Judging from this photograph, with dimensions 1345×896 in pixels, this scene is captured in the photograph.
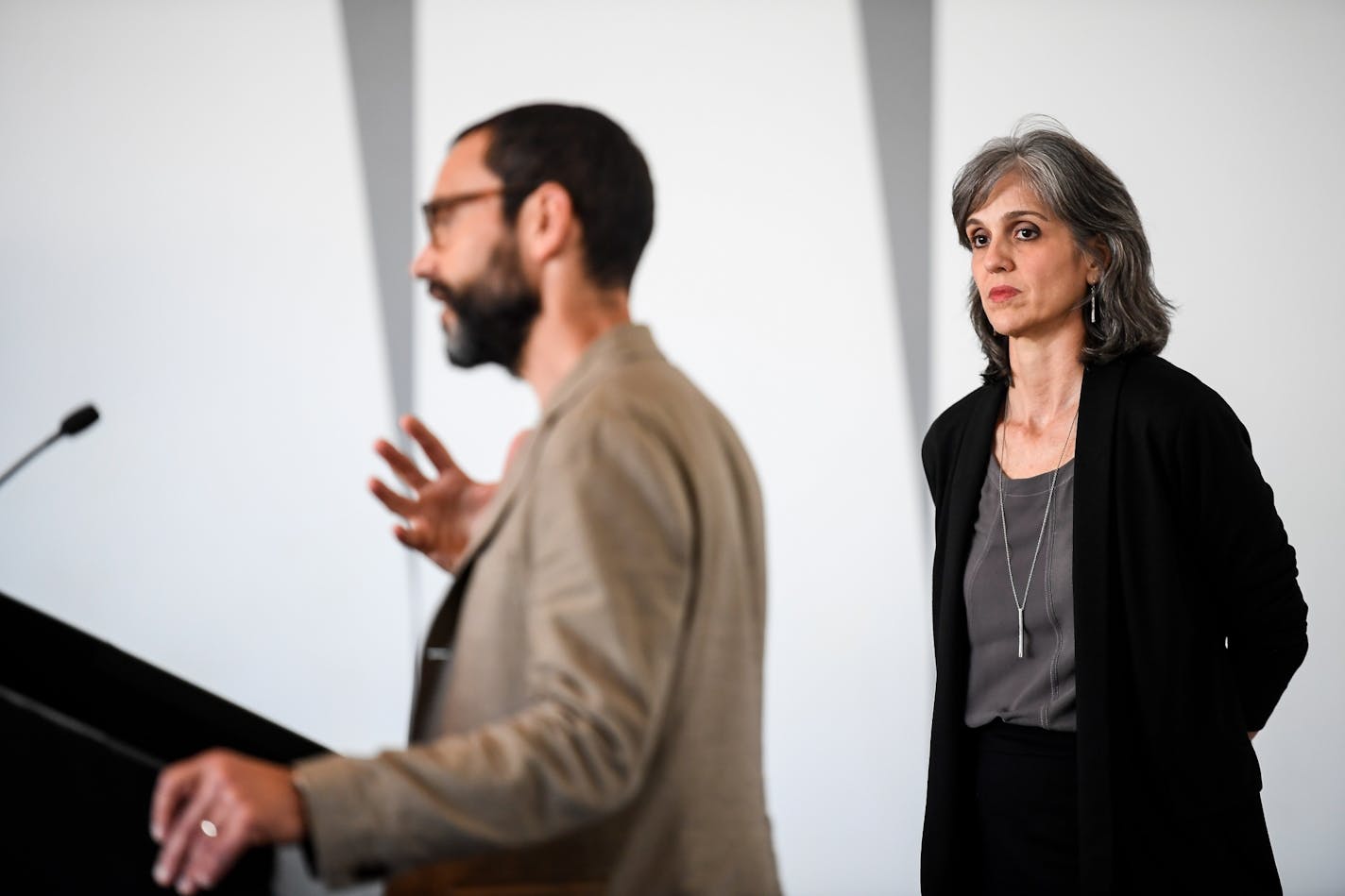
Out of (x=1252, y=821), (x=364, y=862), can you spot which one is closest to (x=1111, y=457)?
(x=1252, y=821)

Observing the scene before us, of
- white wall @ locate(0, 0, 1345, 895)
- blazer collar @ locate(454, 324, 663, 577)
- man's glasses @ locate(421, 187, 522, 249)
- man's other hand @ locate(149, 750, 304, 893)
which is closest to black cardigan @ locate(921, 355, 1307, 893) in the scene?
blazer collar @ locate(454, 324, 663, 577)

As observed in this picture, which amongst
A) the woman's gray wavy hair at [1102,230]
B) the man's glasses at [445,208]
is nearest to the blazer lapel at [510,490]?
the man's glasses at [445,208]

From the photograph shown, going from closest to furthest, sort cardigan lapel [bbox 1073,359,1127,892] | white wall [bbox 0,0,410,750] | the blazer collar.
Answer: the blazer collar
cardigan lapel [bbox 1073,359,1127,892]
white wall [bbox 0,0,410,750]

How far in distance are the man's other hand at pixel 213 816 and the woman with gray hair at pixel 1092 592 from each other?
1.12 metres

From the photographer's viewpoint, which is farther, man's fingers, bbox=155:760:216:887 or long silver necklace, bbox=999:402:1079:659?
long silver necklace, bbox=999:402:1079:659

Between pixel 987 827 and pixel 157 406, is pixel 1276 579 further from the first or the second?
pixel 157 406

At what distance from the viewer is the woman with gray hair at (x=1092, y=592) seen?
165 cm

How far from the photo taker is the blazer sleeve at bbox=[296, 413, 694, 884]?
0.83 metres

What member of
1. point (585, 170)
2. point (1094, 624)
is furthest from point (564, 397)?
point (1094, 624)

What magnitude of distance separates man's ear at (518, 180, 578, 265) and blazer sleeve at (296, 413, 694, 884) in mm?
171

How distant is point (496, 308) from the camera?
41.1 inches

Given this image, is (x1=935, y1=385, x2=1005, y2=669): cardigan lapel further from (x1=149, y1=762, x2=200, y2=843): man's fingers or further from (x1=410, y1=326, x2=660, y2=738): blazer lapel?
(x1=149, y1=762, x2=200, y2=843): man's fingers

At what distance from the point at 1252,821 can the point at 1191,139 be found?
218 cm

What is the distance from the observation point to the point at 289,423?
3.25 metres
